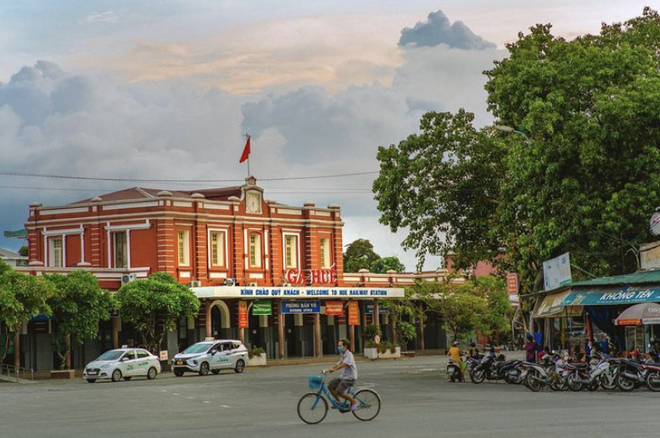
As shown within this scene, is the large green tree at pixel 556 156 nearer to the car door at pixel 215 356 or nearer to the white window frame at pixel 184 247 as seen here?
the car door at pixel 215 356

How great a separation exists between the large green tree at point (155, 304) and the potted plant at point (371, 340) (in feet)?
52.1

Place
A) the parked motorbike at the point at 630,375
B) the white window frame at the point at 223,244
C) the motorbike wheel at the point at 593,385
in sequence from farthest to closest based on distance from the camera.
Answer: the white window frame at the point at 223,244, the motorbike wheel at the point at 593,385, the parked motorbike at the point at 630,375

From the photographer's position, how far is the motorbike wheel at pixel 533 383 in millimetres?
33375

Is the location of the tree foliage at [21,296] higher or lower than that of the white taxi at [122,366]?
higher

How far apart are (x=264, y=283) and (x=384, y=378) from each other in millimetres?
31381

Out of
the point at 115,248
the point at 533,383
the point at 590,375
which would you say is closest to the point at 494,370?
Result: the point at 533,383

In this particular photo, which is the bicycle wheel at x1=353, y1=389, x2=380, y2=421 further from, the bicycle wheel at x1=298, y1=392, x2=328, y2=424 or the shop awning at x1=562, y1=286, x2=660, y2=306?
the shop awning at x1=562, y1=286, x2=660, y2=306

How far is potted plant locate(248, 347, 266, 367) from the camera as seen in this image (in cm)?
6762

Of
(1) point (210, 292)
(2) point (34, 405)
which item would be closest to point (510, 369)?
(2) point (34, 405)

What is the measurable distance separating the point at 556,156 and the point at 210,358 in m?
22.2

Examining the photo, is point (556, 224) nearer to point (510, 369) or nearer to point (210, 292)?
point (510, 369)

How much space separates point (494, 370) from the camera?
128 ft

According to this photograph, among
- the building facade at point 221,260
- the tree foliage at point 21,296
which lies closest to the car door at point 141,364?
the tree foliage at point 21,296

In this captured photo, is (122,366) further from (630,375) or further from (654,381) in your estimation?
(654,381)
